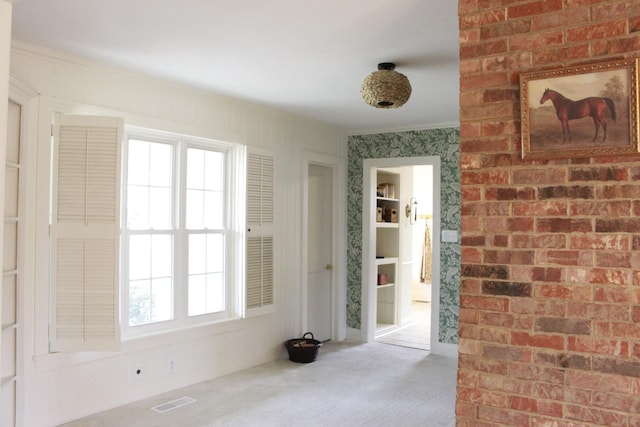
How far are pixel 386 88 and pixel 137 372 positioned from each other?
2.80 metres

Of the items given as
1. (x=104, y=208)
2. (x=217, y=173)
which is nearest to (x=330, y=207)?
(x=217, y=173)

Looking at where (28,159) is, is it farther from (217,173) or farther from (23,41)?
(217,173)

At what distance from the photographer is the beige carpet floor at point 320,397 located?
Result: 356 cm

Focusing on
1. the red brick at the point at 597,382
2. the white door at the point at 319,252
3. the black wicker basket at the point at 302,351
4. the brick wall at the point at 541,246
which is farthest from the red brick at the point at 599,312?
the white door at the point at 319,252

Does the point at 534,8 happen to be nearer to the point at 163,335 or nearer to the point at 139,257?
the point at 139,257

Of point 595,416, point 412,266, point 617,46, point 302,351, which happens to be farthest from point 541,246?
point 412,266

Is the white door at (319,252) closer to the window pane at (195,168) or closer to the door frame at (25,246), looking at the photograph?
the window pane at (195,168)

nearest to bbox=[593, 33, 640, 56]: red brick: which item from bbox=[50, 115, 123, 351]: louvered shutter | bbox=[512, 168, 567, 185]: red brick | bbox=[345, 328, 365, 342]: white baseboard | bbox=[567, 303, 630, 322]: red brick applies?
bbox=[512, 168, 567, 185]: red brick

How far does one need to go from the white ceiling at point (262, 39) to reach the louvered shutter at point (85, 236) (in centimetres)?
58

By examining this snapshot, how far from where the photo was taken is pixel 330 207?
6137 millimetres

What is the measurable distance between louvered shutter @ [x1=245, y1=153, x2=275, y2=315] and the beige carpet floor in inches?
27.1

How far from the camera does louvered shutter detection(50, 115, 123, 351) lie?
3395 millimetres

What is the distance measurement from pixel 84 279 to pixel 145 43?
1.60 metres

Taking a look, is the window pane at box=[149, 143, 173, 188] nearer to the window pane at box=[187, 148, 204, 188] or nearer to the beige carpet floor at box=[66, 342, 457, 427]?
the window pane at box=[187, 148, 204, 188]
